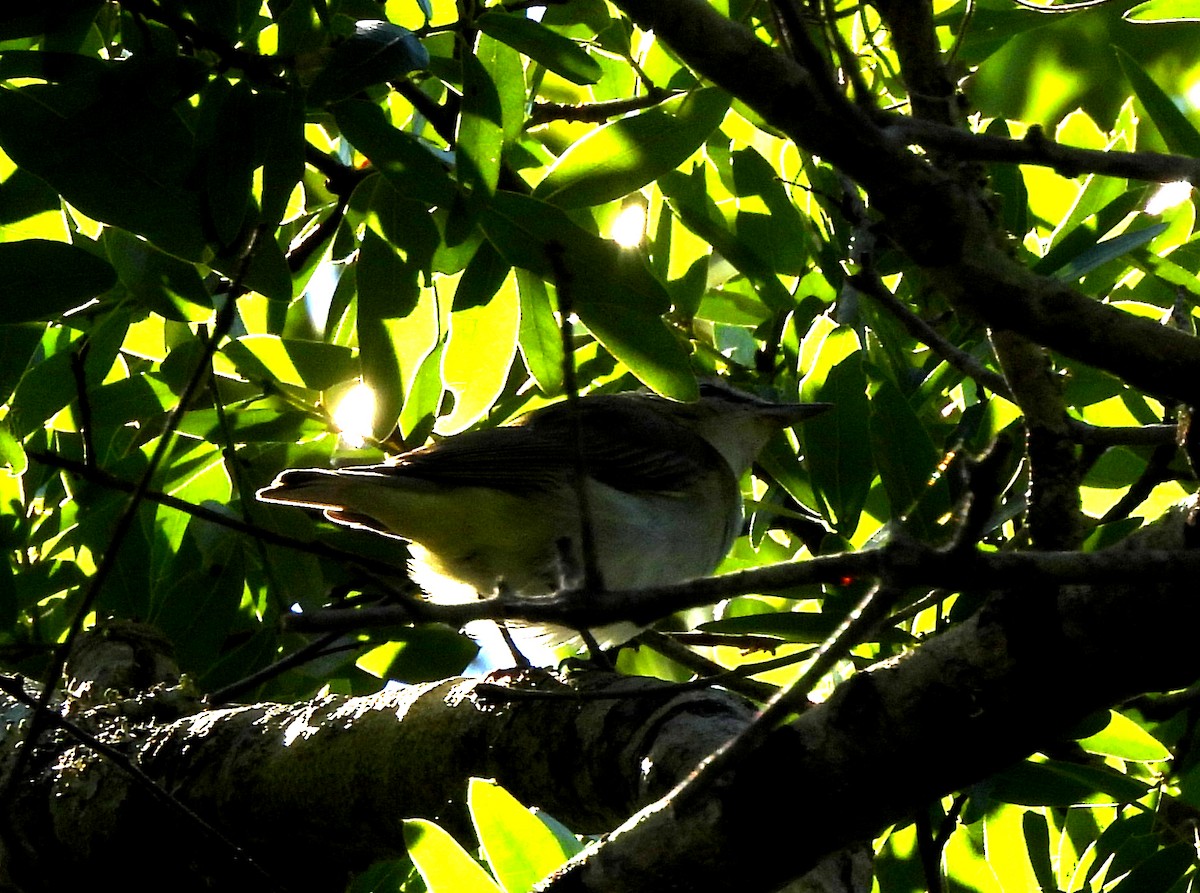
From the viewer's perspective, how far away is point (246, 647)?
3.20 metres

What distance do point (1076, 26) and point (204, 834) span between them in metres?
2.95

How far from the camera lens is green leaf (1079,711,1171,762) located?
2225 millimetres

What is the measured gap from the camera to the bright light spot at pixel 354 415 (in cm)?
285

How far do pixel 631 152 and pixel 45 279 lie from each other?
3.57 ft

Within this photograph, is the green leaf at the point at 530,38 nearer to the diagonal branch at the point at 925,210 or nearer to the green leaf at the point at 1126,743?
the diagonal branch at the point at 925,210

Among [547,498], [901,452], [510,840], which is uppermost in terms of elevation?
[547,498]

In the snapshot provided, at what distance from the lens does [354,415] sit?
2.97m

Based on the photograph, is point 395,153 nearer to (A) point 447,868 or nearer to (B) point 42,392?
(B) point 42,392

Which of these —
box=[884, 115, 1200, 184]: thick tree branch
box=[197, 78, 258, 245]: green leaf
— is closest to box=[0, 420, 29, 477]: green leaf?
box=[197, 78, 258, 245]: green leaf

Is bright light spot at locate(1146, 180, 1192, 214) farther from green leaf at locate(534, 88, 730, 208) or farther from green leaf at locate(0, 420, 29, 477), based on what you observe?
green leaf at locate(0, 420, 29, 477)

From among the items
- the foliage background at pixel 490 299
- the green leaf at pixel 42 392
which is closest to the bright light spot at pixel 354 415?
the foliage background at pixel 490 299

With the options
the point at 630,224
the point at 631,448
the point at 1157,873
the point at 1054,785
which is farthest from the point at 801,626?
the point at 631,448

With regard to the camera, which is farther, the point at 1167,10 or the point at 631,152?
the point at 1167,10

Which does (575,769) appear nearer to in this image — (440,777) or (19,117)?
(440,777)
